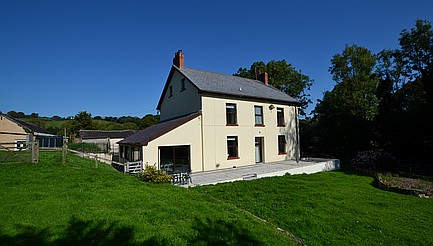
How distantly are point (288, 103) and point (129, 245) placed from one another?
68.5ft

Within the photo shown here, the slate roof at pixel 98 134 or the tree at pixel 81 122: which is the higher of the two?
the tree at pixel 81 122

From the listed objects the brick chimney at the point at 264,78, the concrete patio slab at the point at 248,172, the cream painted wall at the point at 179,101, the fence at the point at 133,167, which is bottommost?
the concrete patio slab at the point at 248,172

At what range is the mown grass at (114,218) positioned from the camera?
4.88 metres

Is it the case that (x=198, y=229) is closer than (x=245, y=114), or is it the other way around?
(x=198, y=229)

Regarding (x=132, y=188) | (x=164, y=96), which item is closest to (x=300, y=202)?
(x=132, y=188)

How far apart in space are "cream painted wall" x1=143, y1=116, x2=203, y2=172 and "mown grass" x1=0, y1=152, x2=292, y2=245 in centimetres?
535

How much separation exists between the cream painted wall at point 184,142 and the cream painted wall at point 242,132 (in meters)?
0.58

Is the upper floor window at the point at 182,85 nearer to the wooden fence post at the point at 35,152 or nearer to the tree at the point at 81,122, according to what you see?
the wooden fence post at the point at 35,152

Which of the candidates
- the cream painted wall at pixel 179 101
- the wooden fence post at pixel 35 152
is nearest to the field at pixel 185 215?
the wooden fence post at pixel 35 152

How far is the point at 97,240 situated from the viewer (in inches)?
186

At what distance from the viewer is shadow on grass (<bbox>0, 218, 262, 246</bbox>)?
15.0 feet

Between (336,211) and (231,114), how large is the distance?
1164cm

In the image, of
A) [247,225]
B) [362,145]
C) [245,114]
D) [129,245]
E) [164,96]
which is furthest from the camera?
[362,145]

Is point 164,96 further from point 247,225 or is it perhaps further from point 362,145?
point 362,145
